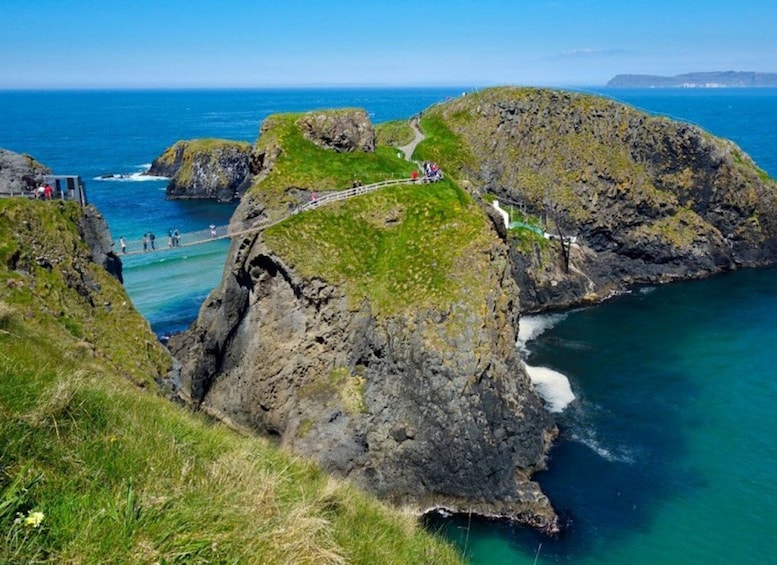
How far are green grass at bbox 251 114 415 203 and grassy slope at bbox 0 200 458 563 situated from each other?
89.3 ft

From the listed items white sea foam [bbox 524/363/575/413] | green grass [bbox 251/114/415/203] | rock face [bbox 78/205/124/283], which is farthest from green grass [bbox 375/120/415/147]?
rock face [bbox 78/205/124/283]

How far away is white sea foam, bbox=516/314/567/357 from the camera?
2026 inches

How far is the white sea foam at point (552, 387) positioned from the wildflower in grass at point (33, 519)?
3668cm

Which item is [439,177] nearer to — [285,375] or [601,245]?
[285,375]

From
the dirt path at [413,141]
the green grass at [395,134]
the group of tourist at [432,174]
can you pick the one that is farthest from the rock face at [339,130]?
the green grass at [395,134]

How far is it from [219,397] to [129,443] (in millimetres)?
29662

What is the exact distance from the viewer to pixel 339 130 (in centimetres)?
4578

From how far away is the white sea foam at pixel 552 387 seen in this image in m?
41.3

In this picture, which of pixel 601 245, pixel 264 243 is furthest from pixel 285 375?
pixel 601 245

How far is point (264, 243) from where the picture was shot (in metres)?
36.7

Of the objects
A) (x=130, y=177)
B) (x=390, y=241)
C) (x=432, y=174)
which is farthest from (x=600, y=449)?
(x=130, y=177)

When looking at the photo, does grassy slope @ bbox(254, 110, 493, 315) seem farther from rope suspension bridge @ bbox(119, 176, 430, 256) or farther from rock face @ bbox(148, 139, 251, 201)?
rock face @ bbox(148, 139, 251, 201)

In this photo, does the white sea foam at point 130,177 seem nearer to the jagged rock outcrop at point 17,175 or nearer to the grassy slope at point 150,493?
the jagged rock outcrop at point 17,175

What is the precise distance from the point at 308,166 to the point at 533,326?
25.4 m
